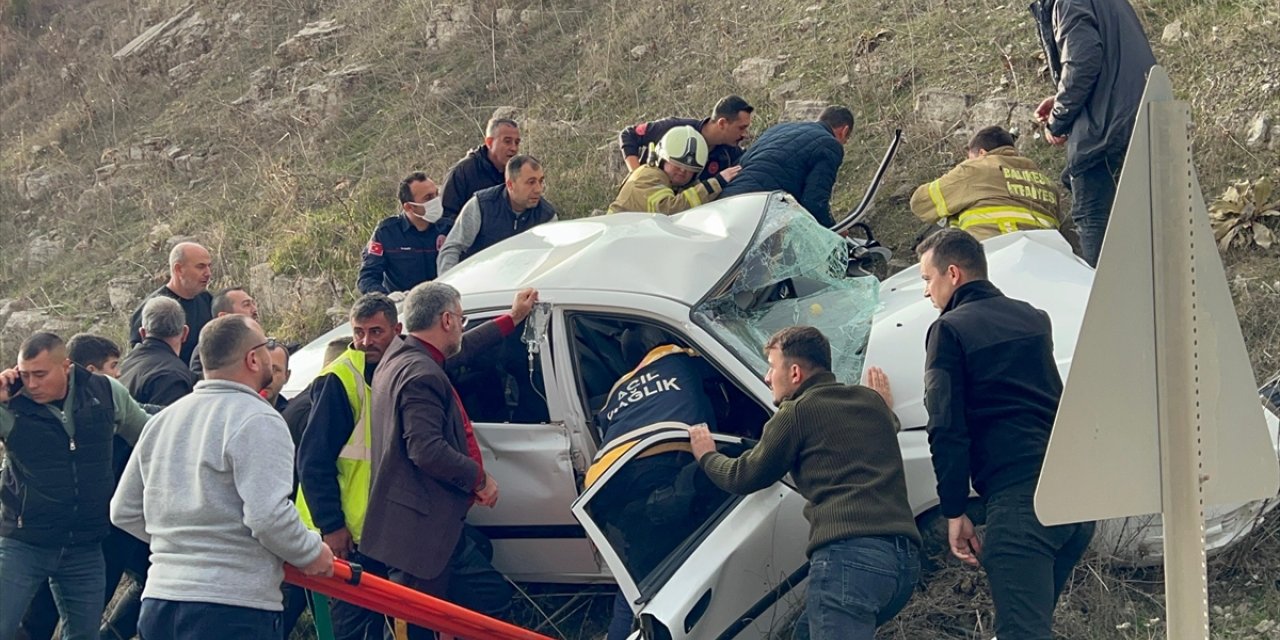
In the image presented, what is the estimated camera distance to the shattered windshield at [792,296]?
5387 millimetres

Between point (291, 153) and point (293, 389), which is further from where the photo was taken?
point (291, 153)

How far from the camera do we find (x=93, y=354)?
6.23 metres

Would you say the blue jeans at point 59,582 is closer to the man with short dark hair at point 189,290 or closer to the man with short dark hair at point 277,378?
the man with short dark hair at point 277,378

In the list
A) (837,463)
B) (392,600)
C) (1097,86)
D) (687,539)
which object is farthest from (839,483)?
(1097,86)

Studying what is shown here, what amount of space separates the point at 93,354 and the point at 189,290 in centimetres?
141

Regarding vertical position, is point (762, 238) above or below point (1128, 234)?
below

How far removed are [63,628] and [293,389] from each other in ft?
4.99

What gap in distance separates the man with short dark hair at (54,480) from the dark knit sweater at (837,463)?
305cm

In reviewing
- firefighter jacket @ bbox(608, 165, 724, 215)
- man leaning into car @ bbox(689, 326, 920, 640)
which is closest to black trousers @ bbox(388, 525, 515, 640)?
man leaning into car @ bbox(689, 326, 920, 640)

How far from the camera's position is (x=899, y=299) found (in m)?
6.17

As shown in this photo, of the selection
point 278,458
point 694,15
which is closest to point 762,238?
point 278,458

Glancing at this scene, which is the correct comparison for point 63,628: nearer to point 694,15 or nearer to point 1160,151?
point 1160,151

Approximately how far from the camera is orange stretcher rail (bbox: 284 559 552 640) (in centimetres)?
437

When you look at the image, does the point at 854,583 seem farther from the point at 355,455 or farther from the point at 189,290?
the point at 189,290
